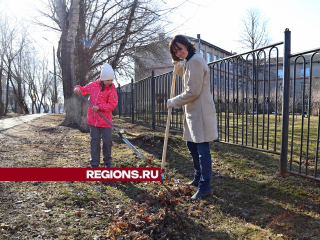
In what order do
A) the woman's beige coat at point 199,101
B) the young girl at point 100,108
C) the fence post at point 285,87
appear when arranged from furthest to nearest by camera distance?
the young girl at point 100,108
the fence post at point 285,87
the woman's beige coat at point 199,101

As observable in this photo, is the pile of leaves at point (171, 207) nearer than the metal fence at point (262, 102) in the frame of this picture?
Yes

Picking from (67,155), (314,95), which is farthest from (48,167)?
(314,95)

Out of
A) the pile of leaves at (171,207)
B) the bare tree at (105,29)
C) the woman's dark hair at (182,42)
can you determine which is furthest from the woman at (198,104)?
the bare tree at (105,29)

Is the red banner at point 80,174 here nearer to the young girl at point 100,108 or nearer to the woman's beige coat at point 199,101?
the young girl at point 100,108

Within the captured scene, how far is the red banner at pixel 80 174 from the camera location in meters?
3.95

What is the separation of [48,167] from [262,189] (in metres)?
3.56

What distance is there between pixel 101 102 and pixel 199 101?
1818mm

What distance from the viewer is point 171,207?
110 inches

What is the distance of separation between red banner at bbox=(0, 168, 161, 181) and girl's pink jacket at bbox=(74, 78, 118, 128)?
0.79m

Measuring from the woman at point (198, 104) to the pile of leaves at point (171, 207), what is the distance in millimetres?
415

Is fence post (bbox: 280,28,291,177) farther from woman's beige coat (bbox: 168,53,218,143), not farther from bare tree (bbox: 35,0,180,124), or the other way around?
bare tree (bbox: 35,0,180,124)

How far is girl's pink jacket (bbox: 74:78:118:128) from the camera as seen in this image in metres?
4.12

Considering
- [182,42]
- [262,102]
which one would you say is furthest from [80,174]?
[262,102]

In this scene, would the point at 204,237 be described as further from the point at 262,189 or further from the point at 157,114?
the point at 157,114
